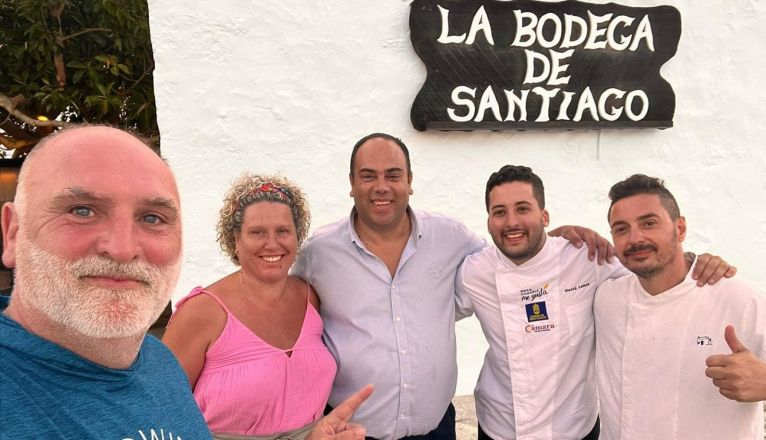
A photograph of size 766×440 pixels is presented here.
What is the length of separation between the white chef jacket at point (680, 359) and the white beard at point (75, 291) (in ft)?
5.86

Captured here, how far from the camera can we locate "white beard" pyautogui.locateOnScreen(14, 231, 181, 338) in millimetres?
1045

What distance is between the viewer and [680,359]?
201cm

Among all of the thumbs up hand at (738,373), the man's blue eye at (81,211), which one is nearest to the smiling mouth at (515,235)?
the thumbs up hand at (738,373)

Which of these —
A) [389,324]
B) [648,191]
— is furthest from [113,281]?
[648,191]

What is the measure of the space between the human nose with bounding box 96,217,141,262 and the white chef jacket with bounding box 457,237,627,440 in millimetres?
1668

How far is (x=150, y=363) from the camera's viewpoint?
133cm

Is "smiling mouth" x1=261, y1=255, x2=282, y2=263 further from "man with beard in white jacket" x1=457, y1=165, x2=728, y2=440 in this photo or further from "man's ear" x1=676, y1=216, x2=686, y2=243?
"man's ear" x1=676, y1=216, x2=686, y2=243

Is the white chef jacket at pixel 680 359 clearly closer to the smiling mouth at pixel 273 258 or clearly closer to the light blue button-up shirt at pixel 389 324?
the light blue button-up shirt at pixel 389 324

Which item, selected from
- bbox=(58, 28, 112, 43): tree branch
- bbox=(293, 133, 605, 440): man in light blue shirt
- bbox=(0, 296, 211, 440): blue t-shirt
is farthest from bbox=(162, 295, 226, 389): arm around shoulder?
bbox=(58, 28, 112, 43): tree branch

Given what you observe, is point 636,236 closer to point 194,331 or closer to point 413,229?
point 413,229

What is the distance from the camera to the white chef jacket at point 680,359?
1.96 m

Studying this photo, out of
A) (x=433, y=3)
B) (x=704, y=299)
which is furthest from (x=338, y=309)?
(x=433, y=3)

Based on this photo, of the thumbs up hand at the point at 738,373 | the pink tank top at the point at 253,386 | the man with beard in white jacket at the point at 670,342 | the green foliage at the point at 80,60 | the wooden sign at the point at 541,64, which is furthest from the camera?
the green foliage at the point at 80,60

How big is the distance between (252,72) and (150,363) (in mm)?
2758
